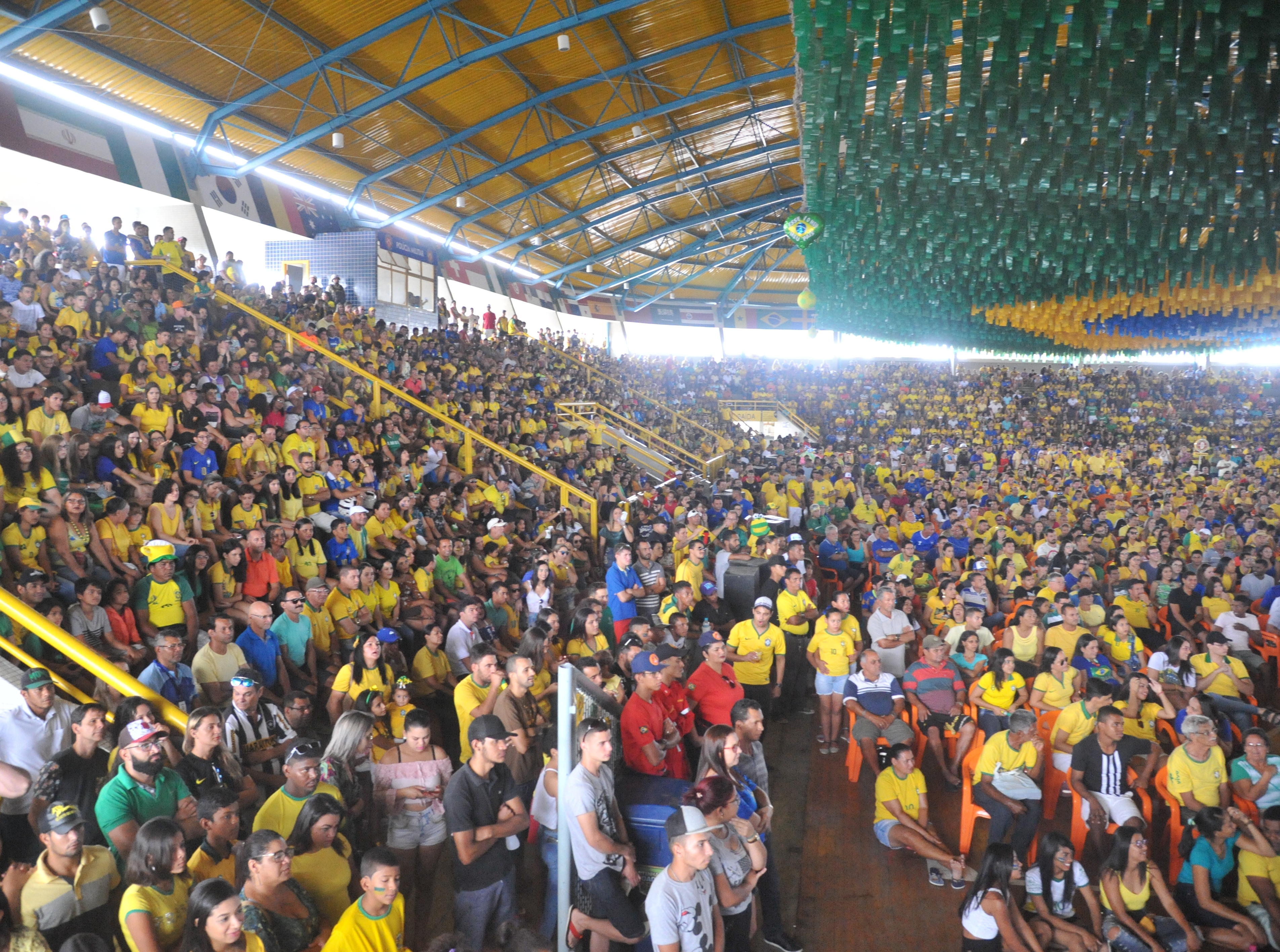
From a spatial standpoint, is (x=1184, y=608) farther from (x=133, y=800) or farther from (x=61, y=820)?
(x=61, y=820)

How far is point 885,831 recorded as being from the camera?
213 inches

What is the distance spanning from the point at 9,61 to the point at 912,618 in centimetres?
1555

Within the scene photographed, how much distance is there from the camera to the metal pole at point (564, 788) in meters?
3.47

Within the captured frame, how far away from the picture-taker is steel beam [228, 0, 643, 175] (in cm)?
1298

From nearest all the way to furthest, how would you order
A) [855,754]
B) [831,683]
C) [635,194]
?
[855,754]
[831,683]
[635,194]

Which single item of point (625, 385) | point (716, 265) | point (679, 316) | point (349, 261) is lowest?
point (625, 385)

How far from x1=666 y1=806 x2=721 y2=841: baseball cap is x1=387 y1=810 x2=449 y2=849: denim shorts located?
1.43 meters

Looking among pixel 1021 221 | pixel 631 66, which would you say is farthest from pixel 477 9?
pixel 1021 221

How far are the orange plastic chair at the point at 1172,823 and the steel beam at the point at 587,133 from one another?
1440cm

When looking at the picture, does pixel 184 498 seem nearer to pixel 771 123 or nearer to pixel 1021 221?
pixel 1021 221

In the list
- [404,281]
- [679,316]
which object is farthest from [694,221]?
[679,316]

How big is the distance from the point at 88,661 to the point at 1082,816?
5.98 meters

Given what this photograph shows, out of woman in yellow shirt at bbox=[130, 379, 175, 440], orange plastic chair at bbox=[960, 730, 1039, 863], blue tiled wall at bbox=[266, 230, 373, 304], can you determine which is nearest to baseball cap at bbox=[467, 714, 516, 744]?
orange plastic chair at bbox=[960, 730, 1039, 863]

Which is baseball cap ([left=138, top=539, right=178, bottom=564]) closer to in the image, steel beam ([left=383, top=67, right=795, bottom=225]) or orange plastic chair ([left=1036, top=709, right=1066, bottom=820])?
orange plastic chair ([left=1036, top=709, right=1066, bottom=820])
